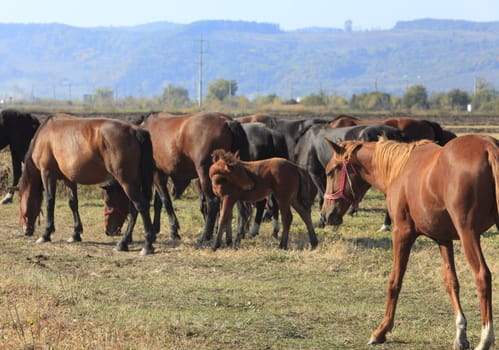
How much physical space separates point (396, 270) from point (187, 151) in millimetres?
7587

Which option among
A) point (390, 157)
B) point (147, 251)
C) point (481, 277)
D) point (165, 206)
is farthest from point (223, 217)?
point (481, 277)

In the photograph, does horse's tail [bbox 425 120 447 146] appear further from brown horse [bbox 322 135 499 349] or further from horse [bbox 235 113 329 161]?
brown horse [bbox 322 135 499 349]

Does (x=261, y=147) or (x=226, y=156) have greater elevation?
(x=226, y=156)

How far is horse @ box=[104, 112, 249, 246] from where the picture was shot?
49.6 feet

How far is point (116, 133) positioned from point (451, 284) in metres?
7.26

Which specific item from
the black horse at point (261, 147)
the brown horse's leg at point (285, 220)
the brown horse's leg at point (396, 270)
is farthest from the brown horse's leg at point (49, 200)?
the brown horse's leg at point (396, 270)

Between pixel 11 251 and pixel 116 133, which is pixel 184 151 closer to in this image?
pixel 116 133

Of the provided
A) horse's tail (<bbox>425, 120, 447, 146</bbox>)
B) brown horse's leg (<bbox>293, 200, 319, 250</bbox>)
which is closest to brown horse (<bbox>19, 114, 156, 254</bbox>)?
brown horse's leg (<bbox>293, 200, 319, 250</bbox>)

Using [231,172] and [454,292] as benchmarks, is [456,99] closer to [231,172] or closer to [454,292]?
[231,172]

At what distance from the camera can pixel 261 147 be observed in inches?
642

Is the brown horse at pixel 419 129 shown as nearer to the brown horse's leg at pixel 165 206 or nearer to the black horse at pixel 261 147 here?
the black horse at pixel 261 147

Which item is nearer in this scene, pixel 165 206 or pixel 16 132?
pixel 165 206

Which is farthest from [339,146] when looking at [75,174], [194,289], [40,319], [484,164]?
[75,174]

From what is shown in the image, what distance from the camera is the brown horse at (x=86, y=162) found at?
46.8 feet
